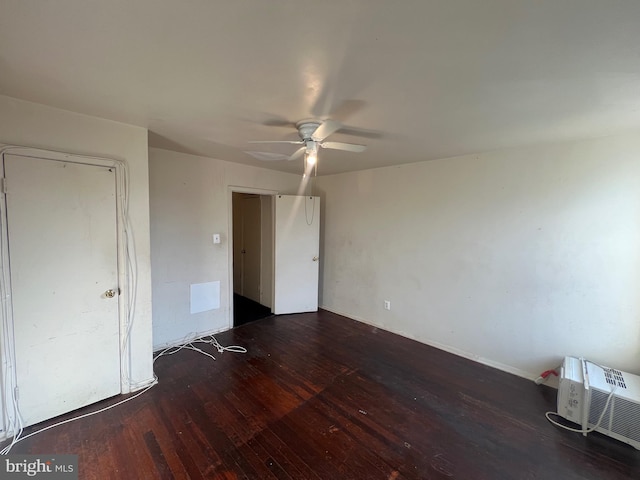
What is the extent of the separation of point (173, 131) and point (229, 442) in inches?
103

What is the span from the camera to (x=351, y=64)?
4.34ft

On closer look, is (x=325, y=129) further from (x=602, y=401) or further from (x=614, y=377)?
(x=614, y=377)

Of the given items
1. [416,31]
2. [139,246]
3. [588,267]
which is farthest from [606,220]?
[139,246]

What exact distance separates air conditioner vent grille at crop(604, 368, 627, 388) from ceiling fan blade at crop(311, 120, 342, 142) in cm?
295

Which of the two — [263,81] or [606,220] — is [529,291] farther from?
[263,81]

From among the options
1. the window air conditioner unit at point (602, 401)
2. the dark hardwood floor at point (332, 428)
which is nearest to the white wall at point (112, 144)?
the dark hardwood floor at point (332, 428)

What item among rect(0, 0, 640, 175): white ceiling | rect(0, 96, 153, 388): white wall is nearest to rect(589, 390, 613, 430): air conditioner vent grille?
rect(0, 0, 640, 175): white ceiling

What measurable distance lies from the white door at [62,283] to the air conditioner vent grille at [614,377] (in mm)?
4145

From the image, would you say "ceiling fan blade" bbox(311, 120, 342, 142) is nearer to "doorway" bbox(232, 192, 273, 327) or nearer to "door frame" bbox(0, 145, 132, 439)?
"door frame" bbox(0, 145, 132, 439)

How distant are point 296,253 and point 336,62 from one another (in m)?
3.36

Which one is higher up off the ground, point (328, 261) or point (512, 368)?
point (328, 261)
